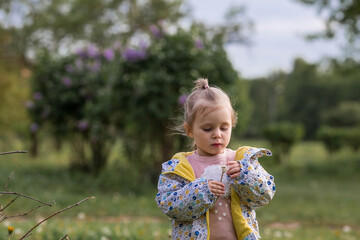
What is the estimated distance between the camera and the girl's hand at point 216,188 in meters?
2.31

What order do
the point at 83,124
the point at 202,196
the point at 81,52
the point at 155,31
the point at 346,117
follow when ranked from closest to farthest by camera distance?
1. the point at 202,196
2. the point at 155,31
3. the point at 83,124
4. the point at 81,52
5. the point at 346,117

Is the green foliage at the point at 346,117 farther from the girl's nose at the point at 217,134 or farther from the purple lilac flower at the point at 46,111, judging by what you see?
the girl's nose at the point at 217,134

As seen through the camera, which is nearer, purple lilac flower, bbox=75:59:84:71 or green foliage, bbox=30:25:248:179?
green foliage, bbox=30:25:248:179

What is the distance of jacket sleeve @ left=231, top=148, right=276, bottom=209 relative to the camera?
92.4 inches

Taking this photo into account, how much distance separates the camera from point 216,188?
2.32 m

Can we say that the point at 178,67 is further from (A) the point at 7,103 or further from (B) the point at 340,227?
(A) the point at 7,103

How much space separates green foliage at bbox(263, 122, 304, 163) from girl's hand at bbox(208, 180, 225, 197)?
572 inches

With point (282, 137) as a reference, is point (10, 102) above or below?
above

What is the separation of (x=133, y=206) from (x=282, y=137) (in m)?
9.71

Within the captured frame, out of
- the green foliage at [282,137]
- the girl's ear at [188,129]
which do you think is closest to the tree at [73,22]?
the green foliage at [282,137]

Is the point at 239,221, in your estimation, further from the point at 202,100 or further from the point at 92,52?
the point at 92,52

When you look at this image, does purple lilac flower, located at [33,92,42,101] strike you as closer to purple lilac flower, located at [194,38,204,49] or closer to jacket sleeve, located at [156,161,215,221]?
purple lilac flower, located at [194,38,204,49]

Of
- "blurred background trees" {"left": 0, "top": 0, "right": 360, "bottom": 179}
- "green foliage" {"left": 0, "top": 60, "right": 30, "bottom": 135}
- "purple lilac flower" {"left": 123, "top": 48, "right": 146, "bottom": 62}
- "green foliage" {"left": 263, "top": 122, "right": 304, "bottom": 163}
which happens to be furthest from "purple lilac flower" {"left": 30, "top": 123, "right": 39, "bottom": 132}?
"green foliage" {"left": 263, "top": 122, "right": 304, "bottom": 163}

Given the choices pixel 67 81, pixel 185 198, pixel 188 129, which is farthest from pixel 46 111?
pixel 185 198
